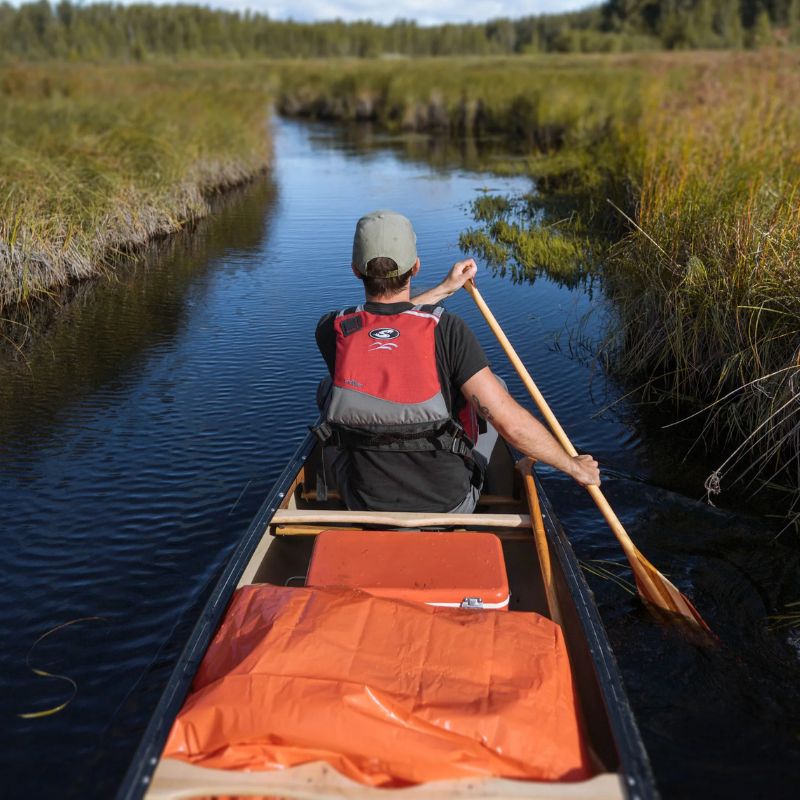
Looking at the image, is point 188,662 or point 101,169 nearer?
point 188,662

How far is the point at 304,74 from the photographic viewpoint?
4075cm

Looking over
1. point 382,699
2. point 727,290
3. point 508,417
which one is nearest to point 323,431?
point 508,417

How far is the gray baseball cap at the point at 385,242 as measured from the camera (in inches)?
136

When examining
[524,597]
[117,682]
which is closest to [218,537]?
[117,682]

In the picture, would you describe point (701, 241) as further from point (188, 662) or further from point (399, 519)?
point (188, 662)

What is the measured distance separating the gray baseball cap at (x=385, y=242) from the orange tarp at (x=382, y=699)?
1.53 meters

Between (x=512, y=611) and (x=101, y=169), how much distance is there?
35.0ft

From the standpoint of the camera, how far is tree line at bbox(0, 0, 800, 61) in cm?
6788

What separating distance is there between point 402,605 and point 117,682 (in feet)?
6.49

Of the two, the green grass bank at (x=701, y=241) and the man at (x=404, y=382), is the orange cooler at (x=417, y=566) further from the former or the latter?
the green grass bank at (x=701, y=241)

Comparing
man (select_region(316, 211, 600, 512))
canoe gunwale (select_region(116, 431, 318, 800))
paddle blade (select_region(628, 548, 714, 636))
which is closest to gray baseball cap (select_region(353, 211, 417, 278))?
man (select_region(316, 211, 600, 512))

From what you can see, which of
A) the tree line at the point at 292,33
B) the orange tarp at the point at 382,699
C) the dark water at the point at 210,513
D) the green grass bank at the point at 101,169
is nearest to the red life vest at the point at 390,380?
the orange tarp at the point at 382,699

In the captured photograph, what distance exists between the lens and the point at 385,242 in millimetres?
3441

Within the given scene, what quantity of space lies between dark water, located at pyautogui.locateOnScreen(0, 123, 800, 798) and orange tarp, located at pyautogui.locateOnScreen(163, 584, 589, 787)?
1280 mm
